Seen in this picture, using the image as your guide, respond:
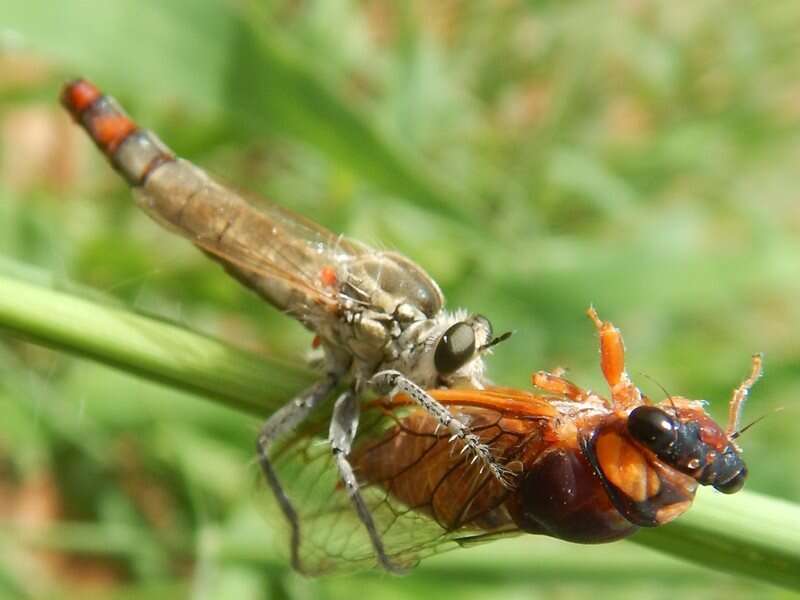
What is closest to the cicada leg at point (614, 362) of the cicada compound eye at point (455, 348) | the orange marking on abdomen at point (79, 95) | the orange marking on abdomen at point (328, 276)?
the cicada compound eye at point (455, 348)

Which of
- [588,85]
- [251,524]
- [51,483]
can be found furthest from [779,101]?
[51,483]

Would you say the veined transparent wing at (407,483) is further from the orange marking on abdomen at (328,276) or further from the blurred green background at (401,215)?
the orange marking on abdomen at (328,276)

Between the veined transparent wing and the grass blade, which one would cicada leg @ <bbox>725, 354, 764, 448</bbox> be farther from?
the veined transparent wing

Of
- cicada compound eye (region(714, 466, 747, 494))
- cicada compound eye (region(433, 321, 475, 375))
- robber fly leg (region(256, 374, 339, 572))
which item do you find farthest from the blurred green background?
cicada compound eye (region(714, 466, 747, 494))

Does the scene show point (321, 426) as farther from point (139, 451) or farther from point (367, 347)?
point (139, 451)

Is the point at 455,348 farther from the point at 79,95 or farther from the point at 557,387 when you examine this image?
the point at 79,95

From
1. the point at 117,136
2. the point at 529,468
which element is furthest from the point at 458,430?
the point at 117,136
